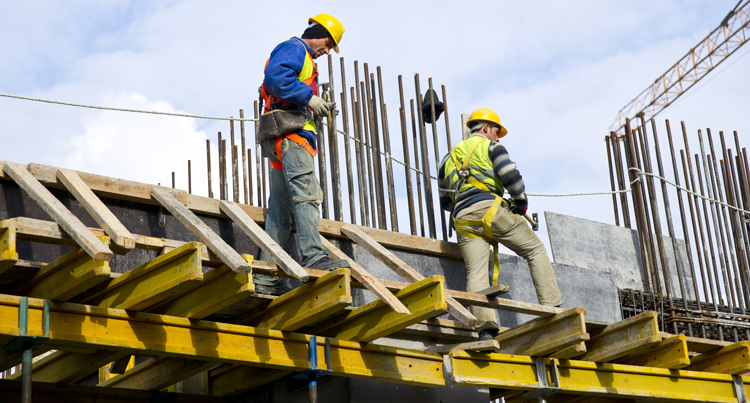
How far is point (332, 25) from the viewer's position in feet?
24.5

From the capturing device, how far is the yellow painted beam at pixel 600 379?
6676mm

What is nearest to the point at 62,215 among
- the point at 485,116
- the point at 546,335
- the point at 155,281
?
the point at 155,281

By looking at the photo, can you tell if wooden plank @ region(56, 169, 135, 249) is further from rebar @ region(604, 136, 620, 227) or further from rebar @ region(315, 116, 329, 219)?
rebar @ region(604, 136, 620, 227)

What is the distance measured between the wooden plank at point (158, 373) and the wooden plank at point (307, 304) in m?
0.49

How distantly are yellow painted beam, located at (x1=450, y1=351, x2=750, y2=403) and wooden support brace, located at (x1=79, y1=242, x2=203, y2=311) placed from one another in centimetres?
232

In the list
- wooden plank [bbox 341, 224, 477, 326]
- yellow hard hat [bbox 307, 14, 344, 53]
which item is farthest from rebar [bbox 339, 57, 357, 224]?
yellow hard hat [bbox 307, 14, 344, 53]

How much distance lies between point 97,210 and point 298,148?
187 centimetres

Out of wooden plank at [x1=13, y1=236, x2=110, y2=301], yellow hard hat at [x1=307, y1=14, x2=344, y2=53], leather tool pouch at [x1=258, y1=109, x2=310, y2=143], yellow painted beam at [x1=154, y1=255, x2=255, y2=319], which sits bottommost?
yellow painted beam at [x1=154, y1=255, x2=255, y2=319]

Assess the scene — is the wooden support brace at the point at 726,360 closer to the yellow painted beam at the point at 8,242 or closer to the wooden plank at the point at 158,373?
the wooden plank at the point at 158,373

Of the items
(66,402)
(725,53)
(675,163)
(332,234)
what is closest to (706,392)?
(332,234)

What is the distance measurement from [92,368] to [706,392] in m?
5.47

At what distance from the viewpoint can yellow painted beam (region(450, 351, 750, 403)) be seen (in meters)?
6.68

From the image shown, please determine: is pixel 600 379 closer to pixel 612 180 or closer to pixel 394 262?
pixel 394 262

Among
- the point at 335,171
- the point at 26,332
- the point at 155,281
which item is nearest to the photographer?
the point at 26,332
